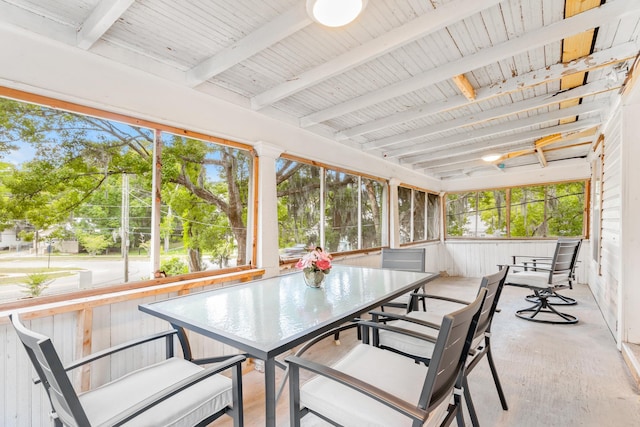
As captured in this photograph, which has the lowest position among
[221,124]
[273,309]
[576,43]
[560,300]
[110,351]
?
[560,300]

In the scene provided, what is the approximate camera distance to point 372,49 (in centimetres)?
198

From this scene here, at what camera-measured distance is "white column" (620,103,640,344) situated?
2676 mm

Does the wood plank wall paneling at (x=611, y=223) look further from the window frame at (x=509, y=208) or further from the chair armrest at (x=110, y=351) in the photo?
the chair armrest at (x=110, y=351)

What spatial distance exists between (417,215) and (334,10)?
540cm

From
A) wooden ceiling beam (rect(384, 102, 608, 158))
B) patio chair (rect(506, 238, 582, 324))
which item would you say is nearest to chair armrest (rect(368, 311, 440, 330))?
patio chair (rect(506, 238, 582, 324))

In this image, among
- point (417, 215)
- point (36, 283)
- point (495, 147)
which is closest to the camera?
point (36, 283)

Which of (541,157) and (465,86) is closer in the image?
(465,86)

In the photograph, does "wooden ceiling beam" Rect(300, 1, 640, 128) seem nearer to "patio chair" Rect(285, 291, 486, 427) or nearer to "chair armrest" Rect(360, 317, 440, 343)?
"patio chair" Rect(285, 291, 486, 427)

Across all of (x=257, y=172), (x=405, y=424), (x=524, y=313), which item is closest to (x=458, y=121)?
(x=257, y=172)

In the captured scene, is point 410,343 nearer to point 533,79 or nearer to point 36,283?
point 36,283

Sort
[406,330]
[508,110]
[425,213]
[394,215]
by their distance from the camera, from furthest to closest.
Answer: [425,213] < [394,215] < [508,110] < [406,330]

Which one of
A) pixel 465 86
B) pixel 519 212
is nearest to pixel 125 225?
pixel 465 86

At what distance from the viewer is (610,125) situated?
3354mm

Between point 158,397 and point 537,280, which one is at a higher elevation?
point 158,397
